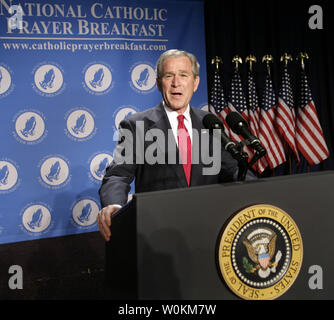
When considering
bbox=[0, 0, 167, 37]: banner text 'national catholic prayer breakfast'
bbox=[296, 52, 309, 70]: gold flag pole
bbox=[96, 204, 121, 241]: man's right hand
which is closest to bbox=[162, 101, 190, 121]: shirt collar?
bbox=[96, 204, 121, 241]: man's right hand

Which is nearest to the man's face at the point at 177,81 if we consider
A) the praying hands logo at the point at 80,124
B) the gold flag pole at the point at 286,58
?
the praying hands logo at the point at 80,124

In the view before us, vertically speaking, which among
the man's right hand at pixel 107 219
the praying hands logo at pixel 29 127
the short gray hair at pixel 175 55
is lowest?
the man's right hand at pixel 107 219

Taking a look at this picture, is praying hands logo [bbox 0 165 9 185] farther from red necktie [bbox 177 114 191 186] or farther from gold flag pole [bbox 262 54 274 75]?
gold flag pole [bbox 262 54 274 75]

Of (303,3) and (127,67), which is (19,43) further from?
(303,3)

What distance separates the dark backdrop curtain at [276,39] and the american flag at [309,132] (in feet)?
0.59

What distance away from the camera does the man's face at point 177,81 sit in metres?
1.53

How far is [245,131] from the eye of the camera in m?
1.00

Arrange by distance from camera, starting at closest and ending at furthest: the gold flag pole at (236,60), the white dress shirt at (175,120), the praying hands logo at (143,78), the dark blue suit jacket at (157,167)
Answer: the dark blue suit jacket at (157,167) → the white dress shirt at (175,120) → the praying hands logo at (143,78) → the gold flag pole at (236,60)

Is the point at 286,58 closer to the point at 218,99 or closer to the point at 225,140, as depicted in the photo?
the point at 218,99

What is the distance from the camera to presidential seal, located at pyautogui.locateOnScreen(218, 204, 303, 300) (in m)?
0.85

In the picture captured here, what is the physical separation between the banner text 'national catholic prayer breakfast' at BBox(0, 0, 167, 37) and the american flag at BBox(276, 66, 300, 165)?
4.77 ft

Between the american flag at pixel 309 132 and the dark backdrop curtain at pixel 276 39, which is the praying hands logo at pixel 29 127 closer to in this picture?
the dark backdrop curtain at pixel 276 39

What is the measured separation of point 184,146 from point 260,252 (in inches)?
29.0

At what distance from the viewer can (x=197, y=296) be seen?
0.84m
